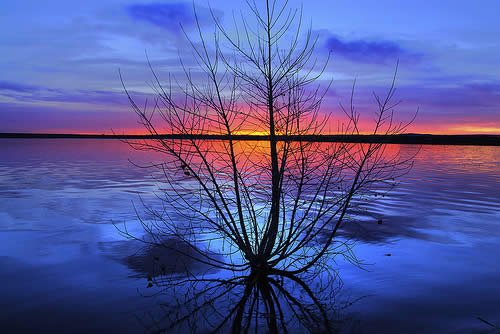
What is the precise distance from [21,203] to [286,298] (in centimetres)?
1113

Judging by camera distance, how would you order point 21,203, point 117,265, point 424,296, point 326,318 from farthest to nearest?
1. point 21,203
2. point 117,265
3. point 424,296
4. point 326,318

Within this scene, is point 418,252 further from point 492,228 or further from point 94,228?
point 94,228

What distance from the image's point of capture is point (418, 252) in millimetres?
9055

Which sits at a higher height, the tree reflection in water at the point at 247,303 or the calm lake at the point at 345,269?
the calm lake at the point at 345,269

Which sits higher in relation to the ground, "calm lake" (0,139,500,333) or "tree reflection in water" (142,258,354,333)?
"calm lake" (0,139,500,333)

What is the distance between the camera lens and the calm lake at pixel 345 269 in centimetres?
585

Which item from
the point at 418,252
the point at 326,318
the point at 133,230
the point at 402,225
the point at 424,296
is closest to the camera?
the point at 326,318

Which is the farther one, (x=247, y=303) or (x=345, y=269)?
(x=345, y=269)

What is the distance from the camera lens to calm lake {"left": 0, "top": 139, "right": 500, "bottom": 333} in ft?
19.2

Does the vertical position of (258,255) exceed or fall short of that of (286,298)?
it exceeds it

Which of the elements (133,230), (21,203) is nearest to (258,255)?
(133,230)

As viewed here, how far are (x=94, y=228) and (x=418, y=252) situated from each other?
25.2 ft

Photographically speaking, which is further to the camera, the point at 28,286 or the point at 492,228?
the point at 492,228

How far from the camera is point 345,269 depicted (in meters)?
8.00
